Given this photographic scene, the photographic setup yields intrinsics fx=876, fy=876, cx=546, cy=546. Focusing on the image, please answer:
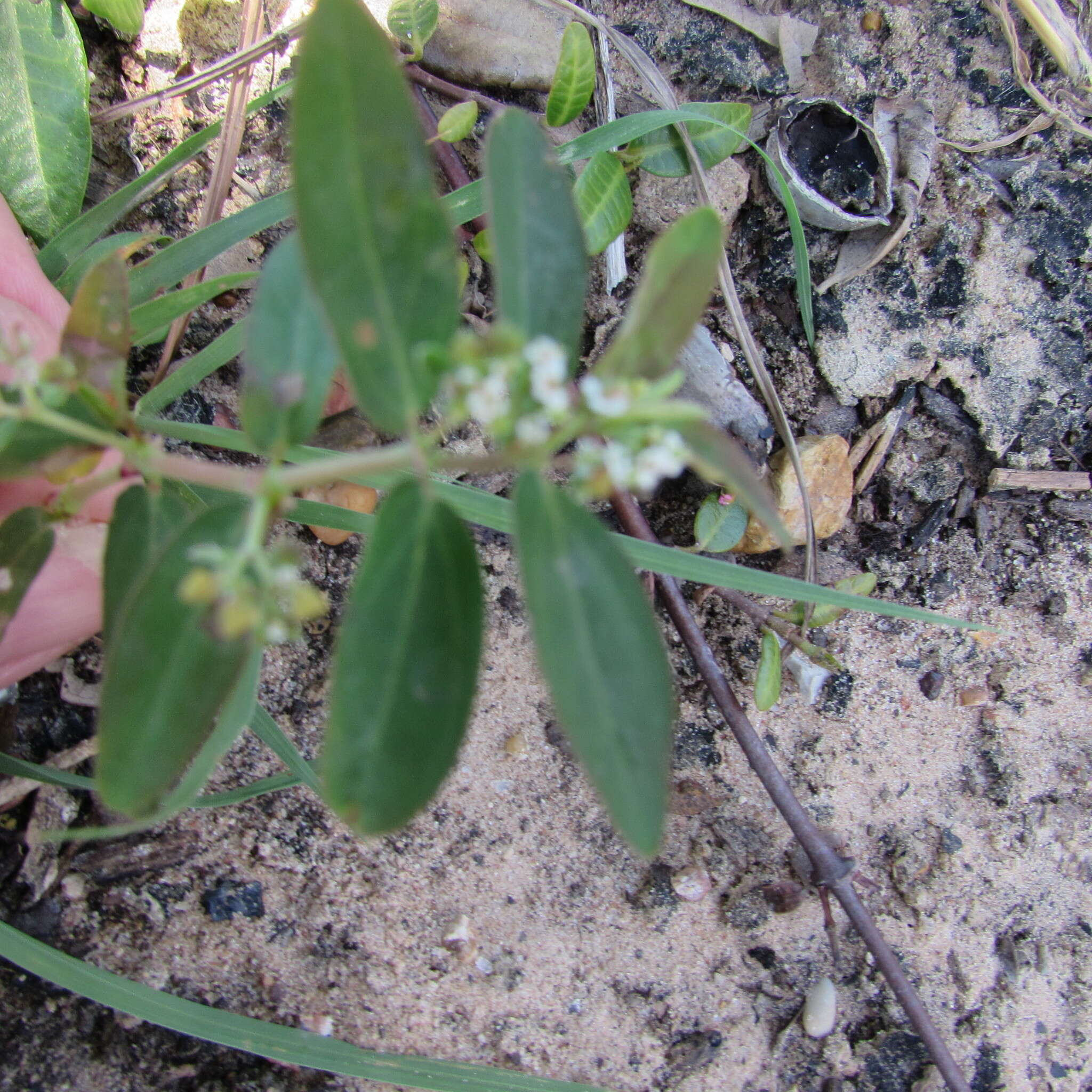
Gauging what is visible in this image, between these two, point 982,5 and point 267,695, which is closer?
point 267,695

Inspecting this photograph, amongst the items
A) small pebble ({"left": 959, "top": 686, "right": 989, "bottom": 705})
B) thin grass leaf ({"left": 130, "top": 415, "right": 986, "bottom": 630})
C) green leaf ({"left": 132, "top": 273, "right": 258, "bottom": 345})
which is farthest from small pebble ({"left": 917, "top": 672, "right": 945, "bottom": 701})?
green leaf ({"left": 132, "top": 273, "right": 258, "bottom": 345})

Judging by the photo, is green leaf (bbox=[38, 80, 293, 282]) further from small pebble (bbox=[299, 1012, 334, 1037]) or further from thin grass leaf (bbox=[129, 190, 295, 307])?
small pebble (bbox=[299, 1012, 334, 1037])

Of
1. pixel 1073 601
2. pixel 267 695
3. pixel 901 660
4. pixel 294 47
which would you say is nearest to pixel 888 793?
pixel 901 660

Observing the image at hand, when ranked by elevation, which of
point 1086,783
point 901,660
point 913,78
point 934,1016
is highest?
point 913,78

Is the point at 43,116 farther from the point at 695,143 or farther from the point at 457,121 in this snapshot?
the point at 695,143

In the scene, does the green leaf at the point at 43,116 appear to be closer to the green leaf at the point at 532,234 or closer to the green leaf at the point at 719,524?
the green leaf at the point at 532,234

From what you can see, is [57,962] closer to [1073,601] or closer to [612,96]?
[612,96]

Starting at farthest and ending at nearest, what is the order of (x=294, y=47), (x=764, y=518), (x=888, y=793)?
1. (x=888, y=793)
2. (x=294, y=47)
3. (x=764, y=518)

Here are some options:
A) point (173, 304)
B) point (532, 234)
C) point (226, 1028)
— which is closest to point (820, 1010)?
point (226, 1028)
